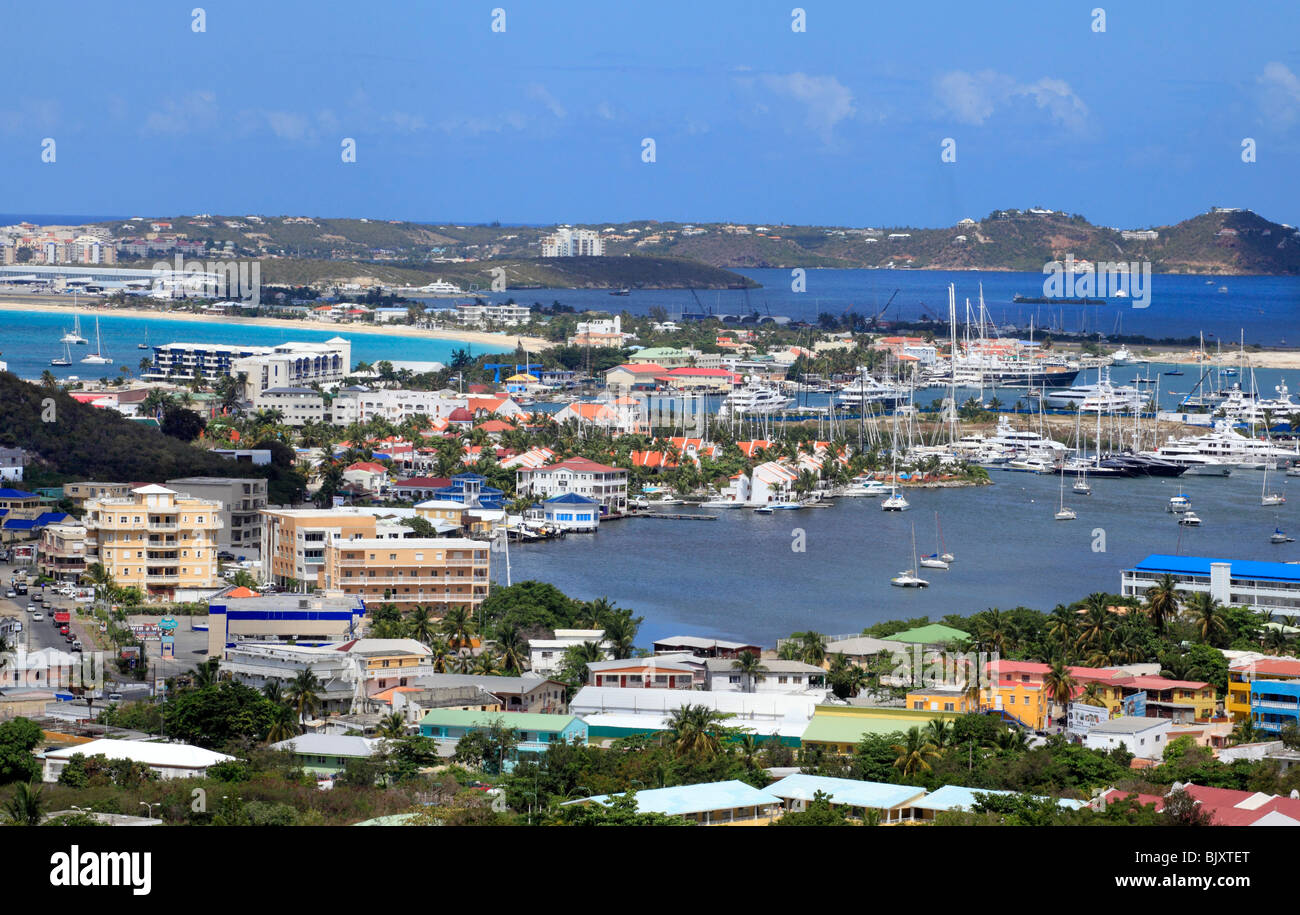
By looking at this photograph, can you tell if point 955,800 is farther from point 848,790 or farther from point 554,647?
point 554,647

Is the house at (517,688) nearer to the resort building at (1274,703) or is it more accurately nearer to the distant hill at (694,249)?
the resort building at (1274,703)

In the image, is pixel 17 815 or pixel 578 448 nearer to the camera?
pixel 17 815

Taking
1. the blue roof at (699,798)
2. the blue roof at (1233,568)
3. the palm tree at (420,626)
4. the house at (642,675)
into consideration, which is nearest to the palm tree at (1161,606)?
the blue roof at (1233,568)

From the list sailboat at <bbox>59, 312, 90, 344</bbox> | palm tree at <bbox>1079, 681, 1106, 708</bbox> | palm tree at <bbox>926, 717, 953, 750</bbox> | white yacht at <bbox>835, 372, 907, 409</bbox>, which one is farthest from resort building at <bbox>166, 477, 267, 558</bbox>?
sailboat at <bbox>59, 312, 90, 344</bbox>

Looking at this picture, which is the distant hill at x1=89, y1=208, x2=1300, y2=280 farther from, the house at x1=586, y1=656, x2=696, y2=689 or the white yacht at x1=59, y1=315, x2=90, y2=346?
the house at x1=586, y1=656, x2=696, y2=689

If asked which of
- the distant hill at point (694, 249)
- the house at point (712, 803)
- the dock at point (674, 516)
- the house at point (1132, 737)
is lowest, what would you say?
the house at point (1132, 737)

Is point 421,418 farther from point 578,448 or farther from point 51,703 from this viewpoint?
point 51,703
